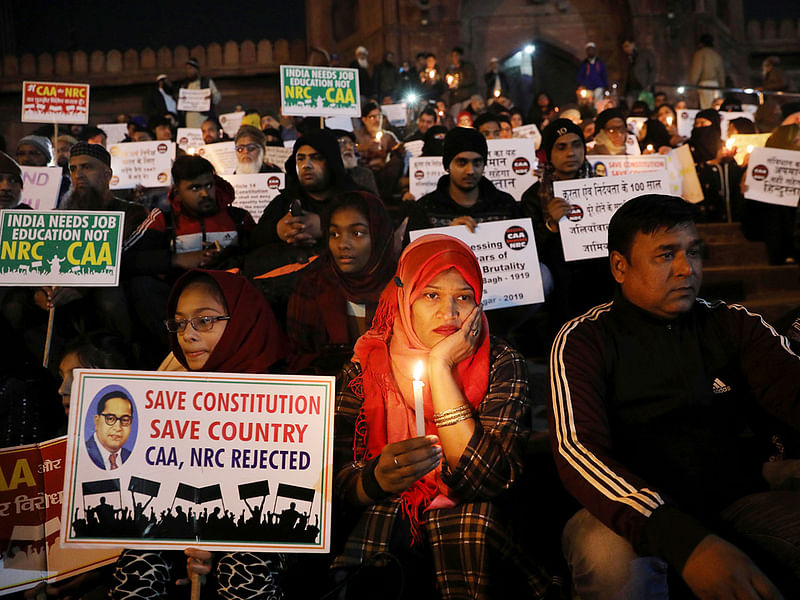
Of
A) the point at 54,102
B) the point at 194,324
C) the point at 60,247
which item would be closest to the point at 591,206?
the point at 194,324

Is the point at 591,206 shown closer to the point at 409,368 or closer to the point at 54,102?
the point at 409,368

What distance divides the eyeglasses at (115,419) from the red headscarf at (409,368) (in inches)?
33.0

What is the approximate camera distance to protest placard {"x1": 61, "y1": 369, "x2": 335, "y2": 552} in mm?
2137

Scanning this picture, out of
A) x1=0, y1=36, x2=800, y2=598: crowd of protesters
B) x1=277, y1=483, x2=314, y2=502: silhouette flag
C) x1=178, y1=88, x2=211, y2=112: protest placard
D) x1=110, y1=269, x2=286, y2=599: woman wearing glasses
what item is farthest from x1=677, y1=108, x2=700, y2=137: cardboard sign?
x1=277, y1=483, x2=314, y2=502: silhouette flag

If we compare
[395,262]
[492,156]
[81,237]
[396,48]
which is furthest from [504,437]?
[396,48]

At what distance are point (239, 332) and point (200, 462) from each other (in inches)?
29.8

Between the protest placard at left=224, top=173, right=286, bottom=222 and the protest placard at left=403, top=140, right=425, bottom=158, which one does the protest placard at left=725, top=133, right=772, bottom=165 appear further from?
the protest placard at left=224, top=173, right=286, bottom=222

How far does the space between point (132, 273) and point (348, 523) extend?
2550 millimetres

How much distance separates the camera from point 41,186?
236 inches

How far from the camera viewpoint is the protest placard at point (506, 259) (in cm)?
400

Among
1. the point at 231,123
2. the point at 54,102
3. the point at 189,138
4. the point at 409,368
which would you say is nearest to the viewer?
the point at 409,368

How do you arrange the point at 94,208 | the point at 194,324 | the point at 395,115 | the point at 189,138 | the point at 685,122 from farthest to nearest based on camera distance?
the point at 395,115
the point at 685,122
the point at 189,138
the point at 94,208
the point at 194,324

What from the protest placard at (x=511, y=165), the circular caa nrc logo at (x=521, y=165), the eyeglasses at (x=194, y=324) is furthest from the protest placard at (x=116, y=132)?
the eyeglasses at (x=194, y=324)

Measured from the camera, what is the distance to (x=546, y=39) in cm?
1794
